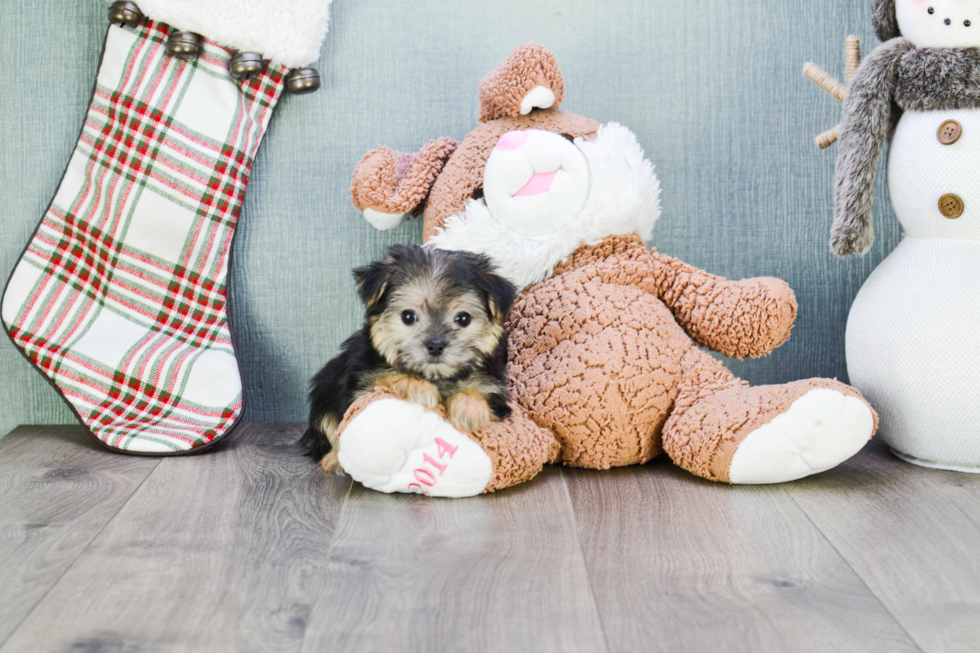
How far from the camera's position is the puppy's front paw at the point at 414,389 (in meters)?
1.41

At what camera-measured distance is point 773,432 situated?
4.72 feet

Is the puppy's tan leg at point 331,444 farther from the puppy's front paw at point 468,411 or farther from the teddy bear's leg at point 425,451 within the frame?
the puppy's front paw at point 468,411

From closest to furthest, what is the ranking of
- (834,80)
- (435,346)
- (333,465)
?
(435,346)
(333,465)
(834,80)

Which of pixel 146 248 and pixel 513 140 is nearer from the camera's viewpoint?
pixel 513 140

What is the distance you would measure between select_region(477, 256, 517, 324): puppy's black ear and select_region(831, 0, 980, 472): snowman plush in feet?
Result: 2.19

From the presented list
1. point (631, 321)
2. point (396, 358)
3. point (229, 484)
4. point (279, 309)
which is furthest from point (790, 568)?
point (279, 309)

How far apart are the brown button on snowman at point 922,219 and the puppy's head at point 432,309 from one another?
715 mm

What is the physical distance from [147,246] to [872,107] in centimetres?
152

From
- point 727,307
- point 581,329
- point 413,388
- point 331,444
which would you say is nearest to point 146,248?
point 331,444

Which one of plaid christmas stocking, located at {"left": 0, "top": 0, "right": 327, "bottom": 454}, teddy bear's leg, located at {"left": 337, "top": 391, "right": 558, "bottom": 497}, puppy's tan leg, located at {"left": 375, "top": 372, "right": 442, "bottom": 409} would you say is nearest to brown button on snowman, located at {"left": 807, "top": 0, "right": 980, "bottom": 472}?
teddy bear's leg, located at {"left": 337, "top": 391, "right": 558, "bottom": 497}

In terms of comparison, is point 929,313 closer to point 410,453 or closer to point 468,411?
point 468,411

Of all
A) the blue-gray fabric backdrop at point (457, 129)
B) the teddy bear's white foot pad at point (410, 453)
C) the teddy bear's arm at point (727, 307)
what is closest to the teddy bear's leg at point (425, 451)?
the teddy bear's white foot pad at point (410, 453)

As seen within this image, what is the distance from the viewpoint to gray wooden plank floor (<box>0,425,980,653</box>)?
1.03m

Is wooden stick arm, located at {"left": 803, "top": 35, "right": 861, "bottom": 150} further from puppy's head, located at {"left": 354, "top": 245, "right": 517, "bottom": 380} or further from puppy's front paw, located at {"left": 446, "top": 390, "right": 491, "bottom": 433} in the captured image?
puppy's front paw, located at {"left": 446, "top": 390, "right": 491, "bottom": 433}
